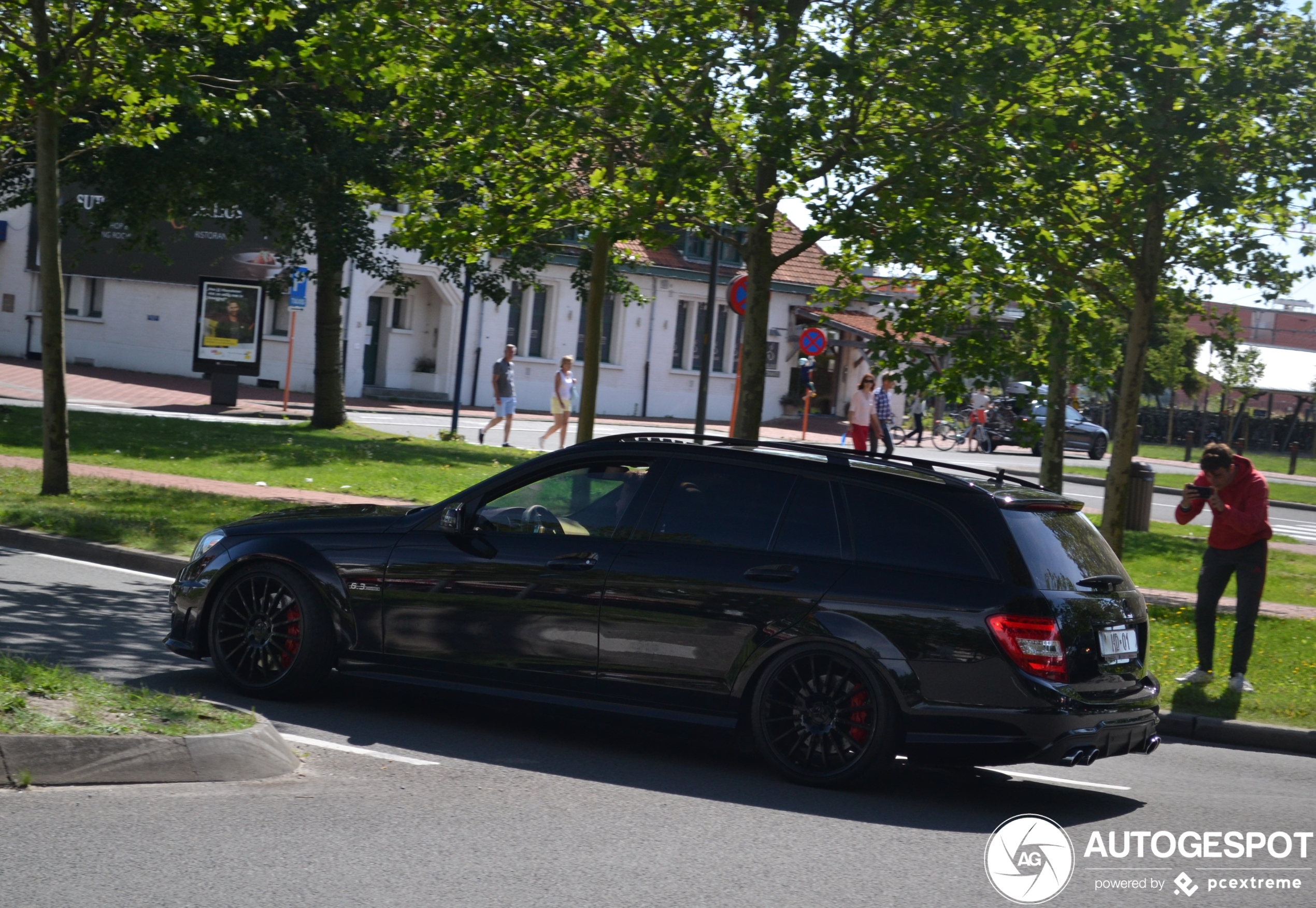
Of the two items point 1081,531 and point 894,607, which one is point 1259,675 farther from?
point 894,607

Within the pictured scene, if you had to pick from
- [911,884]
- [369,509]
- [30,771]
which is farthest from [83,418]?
[911,884]

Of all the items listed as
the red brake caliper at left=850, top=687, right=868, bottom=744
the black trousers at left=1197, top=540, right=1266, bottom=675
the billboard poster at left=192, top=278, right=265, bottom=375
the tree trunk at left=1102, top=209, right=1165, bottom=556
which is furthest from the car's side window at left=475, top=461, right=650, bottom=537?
the billboard poster at left=192, top=278, right=265, bottom=375

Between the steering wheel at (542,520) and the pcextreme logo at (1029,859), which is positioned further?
the steering wheel at (542,520)

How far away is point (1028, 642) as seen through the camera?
6383 millimetres

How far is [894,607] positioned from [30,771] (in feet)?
12.0

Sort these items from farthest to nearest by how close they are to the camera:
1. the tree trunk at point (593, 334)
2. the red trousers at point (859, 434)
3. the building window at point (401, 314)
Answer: the building window at point (401, 314) < the red trousers at point (859, 434) < the tree trunk at point (593, 334)

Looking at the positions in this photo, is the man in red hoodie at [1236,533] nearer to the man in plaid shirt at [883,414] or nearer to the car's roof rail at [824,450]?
the car's roof rail at [824,450]

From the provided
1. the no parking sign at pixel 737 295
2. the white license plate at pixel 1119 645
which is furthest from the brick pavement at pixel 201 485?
the white license plate at pixel 1119 645

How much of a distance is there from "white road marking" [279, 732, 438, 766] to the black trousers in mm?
6194

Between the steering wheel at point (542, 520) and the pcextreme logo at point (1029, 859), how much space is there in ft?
8.41

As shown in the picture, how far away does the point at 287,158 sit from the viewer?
884 inches

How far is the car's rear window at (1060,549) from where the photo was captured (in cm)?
660

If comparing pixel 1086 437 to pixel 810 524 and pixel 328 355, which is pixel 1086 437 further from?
pixel 810 524

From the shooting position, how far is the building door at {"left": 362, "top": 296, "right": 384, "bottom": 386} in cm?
4172
